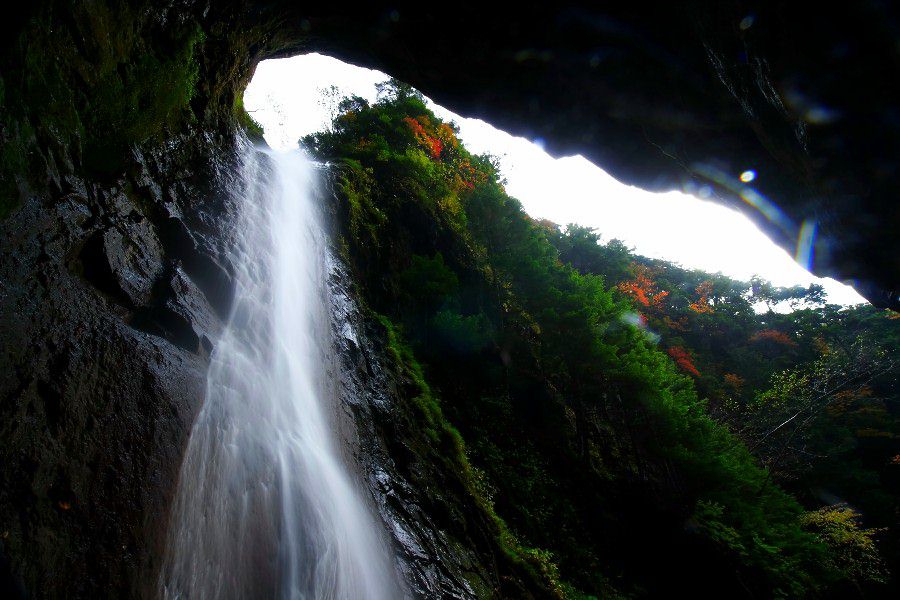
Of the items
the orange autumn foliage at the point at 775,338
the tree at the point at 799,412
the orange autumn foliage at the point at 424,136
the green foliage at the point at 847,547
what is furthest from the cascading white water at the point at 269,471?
the orange autumn foliage at the point at 775,338

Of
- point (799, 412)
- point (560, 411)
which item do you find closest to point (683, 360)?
point (799, 412)

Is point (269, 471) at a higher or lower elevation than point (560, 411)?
lower

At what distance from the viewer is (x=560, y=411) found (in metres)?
10.7

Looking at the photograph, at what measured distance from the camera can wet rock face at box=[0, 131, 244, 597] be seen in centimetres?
211

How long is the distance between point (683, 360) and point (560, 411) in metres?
14.6

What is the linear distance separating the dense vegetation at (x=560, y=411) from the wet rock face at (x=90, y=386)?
482 centimetres

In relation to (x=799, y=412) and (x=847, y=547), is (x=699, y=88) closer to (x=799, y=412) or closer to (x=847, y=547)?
(x=847, y=547)

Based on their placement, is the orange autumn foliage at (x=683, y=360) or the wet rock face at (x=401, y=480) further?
the orange autumn foliage at (x=683, y=360)

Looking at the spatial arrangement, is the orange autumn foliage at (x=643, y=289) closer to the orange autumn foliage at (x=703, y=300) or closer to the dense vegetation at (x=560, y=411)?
the orange autumn foliage at (x=703, y=300)

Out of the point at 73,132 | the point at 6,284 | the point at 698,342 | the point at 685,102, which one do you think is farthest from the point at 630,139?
the point at 698,342

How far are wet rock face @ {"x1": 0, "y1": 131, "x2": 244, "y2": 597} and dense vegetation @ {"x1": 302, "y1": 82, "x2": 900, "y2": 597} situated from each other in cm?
482

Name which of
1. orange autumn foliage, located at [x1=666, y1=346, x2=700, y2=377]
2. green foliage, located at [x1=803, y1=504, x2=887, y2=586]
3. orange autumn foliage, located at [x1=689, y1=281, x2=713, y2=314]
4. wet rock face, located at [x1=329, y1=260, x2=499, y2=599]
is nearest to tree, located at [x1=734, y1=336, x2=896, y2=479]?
green foliage, located at [x1=803, y1=504, x2=887, y2=586]

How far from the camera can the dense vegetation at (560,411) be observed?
8930 millimetres

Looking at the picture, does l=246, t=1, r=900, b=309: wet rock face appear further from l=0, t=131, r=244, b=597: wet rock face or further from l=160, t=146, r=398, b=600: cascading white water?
l=0, t=131, r=244, b=597: wet rock face
